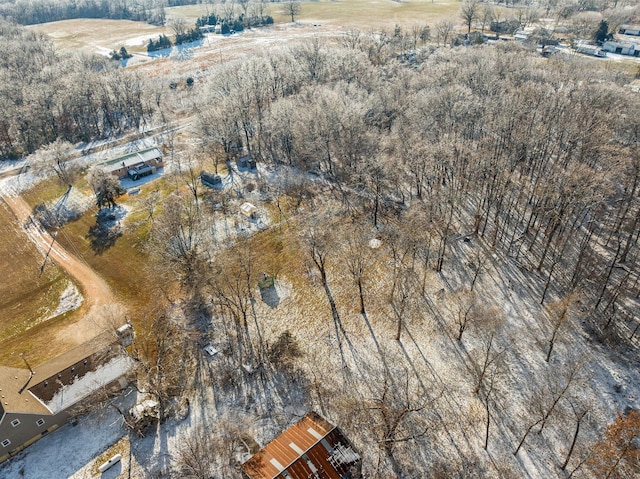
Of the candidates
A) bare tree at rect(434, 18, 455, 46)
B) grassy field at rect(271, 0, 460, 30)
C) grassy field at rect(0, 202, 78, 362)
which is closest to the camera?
grassy field at rect(0, 202, 78, 362)

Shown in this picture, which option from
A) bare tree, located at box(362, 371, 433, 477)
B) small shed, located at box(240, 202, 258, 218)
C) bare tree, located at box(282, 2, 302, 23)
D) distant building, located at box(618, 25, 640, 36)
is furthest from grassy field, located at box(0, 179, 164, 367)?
bare tree, located at box(282, 2, 302, 23)

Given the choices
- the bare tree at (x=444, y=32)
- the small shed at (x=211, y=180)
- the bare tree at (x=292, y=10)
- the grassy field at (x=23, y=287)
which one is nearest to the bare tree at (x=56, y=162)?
the grassy field at (x=23, y=287)

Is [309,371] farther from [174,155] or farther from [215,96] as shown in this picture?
[215,96]

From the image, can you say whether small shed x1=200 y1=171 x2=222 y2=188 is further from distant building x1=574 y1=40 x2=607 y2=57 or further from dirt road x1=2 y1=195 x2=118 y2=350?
distant building x1=574 y1=40 x2=607 y2=57

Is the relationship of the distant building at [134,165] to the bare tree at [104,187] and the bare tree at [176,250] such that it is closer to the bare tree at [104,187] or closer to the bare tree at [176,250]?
the bare tree at [104,187]

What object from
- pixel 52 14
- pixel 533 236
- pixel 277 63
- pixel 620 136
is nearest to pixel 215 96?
pixel 277 63
